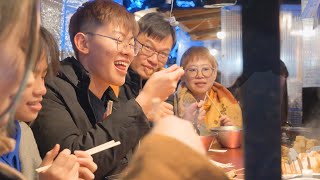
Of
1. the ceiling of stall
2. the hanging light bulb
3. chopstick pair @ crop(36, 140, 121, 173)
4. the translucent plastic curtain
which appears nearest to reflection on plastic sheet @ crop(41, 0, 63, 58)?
the translucent plastic curtain

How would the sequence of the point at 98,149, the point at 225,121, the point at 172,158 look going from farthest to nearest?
the point at 225,121 < the point at 98,149 < the point at 172,158

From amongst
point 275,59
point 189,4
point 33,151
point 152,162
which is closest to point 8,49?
point 152,162

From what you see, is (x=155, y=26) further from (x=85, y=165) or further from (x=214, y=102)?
(x=85, y=165)

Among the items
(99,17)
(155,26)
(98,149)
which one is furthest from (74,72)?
(155,26)

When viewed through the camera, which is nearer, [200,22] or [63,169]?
[63,169]

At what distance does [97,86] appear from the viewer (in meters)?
1.88

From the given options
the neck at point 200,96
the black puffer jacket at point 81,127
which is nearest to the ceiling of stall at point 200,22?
the neck at point 200,96

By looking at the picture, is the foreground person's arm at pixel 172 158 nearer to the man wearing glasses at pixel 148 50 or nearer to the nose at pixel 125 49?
the nose at pixel 125 49

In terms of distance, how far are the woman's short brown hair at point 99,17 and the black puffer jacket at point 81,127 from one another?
27 centimetres

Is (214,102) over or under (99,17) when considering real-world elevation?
under

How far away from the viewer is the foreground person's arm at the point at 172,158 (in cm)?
58

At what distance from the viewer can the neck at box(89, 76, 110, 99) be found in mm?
1851

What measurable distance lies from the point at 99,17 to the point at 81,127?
1.47 ft

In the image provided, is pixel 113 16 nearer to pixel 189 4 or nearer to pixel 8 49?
pixel 8 49
